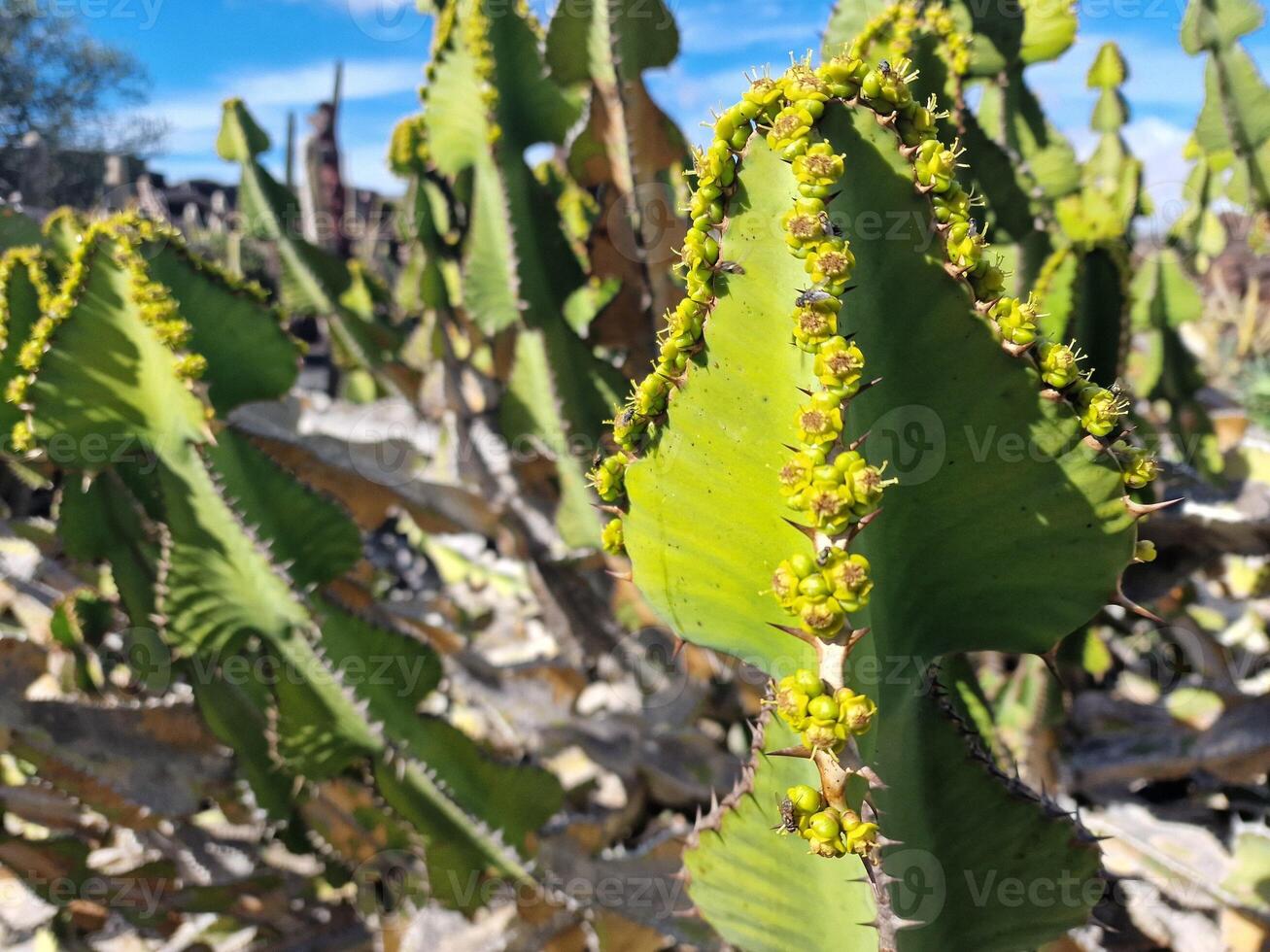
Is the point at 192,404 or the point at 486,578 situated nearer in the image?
the point at 192,404

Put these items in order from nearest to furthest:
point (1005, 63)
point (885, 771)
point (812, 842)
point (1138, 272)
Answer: point (812, 842) < point (885, 771) < point (1005, 63) < point (1138, 272)

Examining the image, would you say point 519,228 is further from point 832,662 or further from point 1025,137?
point 832,662

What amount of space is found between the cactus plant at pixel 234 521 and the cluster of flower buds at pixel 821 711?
1.43 m

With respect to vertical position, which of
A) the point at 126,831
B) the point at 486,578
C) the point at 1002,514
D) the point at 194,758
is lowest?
the point at 126,831

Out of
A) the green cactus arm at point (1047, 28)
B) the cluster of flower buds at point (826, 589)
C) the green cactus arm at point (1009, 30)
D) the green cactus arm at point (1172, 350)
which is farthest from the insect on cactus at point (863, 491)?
the green cactus arm at point (1172, 350)

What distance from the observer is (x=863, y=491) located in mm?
939

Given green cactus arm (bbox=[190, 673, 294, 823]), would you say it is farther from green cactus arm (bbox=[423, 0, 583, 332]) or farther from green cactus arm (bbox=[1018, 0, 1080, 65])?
green cactus arm (bbox=[1018, 0, 1080, 65])

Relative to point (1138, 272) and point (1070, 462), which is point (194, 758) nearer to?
point (1070, 462)

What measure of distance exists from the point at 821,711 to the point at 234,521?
1.59m

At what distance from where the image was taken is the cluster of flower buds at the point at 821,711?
0.95 meters

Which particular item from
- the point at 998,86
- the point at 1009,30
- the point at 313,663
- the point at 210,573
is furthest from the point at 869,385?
the point at 998,86

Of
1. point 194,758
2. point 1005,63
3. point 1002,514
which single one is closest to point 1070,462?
point 1002,514

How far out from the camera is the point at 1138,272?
3.39 metres

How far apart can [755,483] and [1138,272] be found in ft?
9.83
